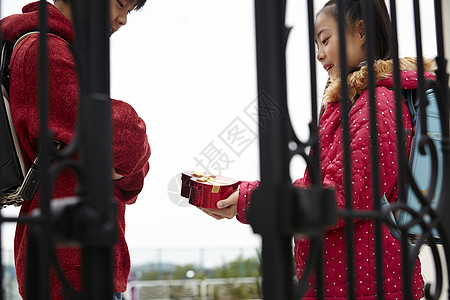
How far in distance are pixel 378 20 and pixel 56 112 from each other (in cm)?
67

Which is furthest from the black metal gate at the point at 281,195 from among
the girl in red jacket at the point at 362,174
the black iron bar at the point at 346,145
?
the girl in red jacket at the point at 362,174

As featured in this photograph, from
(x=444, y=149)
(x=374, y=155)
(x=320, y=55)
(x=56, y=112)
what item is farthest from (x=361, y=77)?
(x=56, y=112)

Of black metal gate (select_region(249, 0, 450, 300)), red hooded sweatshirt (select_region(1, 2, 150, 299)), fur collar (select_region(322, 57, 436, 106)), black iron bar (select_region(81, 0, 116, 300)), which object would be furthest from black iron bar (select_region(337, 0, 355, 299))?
red hooded sweatshirt (select_region(1, 2, 150, 299))

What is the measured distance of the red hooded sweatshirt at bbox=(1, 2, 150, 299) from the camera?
1054 mm

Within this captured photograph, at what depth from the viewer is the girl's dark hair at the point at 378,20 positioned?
45.6 inches

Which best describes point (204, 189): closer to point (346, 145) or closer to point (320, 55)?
point (320, 55)

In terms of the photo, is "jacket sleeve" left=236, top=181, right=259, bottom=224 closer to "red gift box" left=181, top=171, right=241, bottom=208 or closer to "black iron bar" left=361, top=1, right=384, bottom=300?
"red gift box" left=181, top=171, right=241, bottom=208

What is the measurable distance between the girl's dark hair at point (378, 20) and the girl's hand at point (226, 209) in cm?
42

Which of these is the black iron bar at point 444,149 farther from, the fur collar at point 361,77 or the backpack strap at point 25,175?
the backpack strap at point 25,175

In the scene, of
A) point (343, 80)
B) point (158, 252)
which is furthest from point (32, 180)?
point (158, 252)

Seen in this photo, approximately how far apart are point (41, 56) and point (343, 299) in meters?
0.71

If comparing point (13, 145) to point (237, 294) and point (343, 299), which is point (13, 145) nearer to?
point (343, 299)

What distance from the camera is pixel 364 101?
3.43ft

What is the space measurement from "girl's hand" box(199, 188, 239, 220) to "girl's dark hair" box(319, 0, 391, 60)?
42 centimetres
